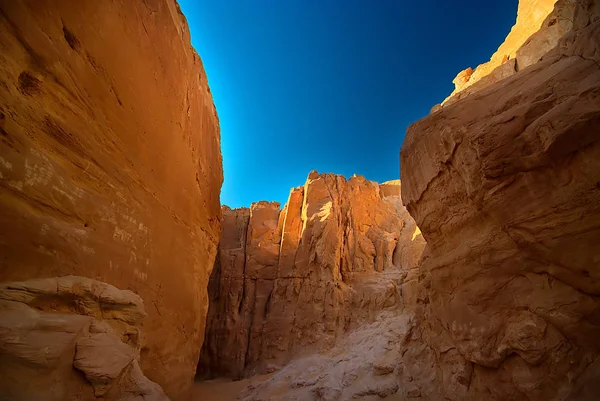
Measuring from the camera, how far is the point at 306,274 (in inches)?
738

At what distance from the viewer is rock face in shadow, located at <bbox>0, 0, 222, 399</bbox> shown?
13.4 ft

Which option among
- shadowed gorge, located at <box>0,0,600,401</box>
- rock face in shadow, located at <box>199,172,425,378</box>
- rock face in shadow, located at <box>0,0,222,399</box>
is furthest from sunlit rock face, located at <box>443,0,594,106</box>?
rock face in shadow, located at <box>0,0,222,399</box>

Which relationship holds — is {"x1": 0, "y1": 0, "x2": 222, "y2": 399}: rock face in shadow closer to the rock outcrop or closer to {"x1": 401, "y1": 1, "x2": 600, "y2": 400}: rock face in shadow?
the rock outcrop

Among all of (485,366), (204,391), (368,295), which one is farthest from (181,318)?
(368,295)

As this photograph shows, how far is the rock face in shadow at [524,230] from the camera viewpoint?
13.8ft

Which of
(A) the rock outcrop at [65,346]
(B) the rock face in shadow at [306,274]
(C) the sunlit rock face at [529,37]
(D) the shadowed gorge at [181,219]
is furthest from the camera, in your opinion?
(B) the rock face in shadow at [306,274]

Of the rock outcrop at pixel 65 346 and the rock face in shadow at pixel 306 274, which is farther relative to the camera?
the rock face in shadow at pixel 306 274

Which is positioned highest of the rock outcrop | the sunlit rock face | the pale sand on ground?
the sunlit rock face

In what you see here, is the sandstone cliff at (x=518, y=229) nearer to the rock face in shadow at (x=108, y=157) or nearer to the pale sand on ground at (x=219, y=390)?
the rock face in shadow at (x=108, y=157)

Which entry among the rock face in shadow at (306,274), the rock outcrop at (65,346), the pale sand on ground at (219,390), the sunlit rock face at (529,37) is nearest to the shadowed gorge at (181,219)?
the rock outcrop at (65,346)

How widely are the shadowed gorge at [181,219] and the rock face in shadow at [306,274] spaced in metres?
6.41

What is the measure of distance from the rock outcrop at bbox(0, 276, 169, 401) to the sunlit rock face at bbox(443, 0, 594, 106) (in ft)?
40.2

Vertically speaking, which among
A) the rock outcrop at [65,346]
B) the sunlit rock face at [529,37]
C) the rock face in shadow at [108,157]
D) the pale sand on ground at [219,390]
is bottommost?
the pale sand on ground at [219,390]

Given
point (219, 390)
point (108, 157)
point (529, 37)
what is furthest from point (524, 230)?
point (219, 390)
